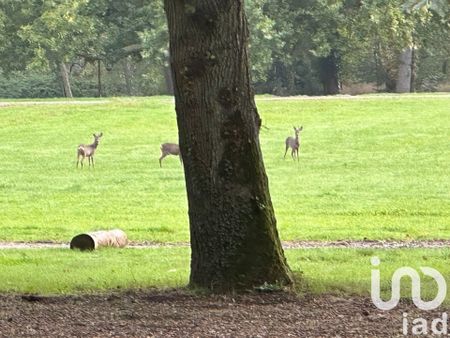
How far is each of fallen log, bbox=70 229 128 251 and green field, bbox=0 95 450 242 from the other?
64.1 inches

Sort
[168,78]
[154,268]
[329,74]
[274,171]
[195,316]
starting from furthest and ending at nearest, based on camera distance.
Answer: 1. [168,78]
2. [329,74]
3. [274,171]
4. [154,268]
5. [195,316]

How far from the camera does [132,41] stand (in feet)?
166

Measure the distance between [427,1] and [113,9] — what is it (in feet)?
130

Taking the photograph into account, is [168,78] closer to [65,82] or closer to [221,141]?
[65,82]

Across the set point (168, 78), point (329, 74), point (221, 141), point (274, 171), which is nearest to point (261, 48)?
point (329, 74)

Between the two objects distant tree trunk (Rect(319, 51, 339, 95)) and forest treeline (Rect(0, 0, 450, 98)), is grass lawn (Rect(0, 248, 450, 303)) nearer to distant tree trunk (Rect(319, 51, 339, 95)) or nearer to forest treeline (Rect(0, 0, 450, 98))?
forest treeline (Rect(0, 0, 450, 98))

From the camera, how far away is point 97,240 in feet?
44.4

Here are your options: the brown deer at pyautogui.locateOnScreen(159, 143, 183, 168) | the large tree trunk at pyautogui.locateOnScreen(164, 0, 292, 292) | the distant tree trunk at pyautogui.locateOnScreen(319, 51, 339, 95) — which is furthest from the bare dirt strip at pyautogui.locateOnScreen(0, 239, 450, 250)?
the distant tree trunk at pyautogui.locateOnScreen(319, 51, 339, 95)

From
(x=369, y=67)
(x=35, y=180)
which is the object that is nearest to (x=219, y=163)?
(x=35, y=180)

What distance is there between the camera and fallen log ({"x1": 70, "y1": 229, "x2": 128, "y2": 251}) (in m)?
13.3

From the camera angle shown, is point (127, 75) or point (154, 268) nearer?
point (154, 268)

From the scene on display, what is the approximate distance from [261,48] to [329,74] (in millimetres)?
7235

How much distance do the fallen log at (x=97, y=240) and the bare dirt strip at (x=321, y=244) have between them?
0.73 feet

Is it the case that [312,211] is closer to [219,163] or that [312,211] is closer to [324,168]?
[324,168]
